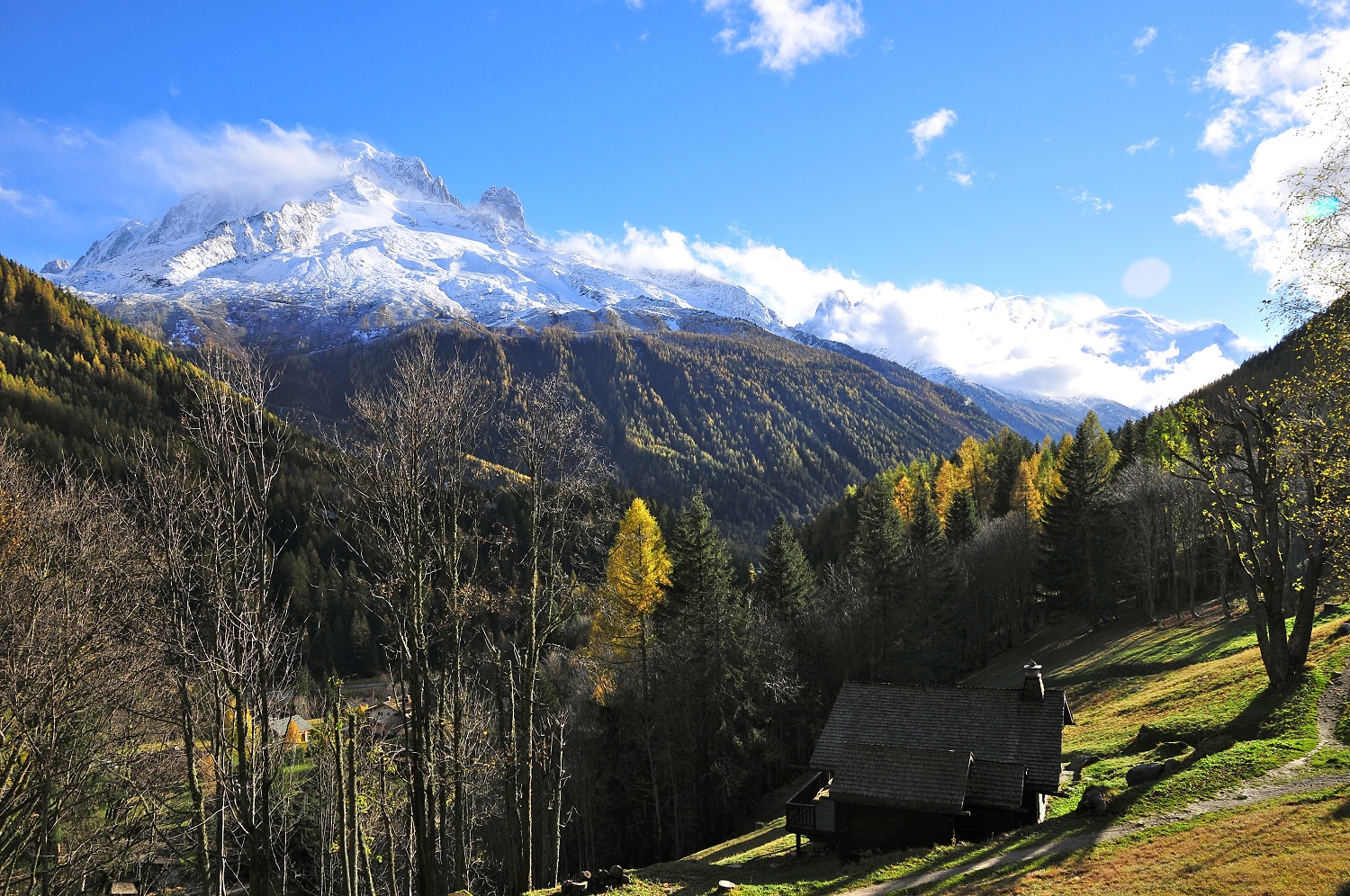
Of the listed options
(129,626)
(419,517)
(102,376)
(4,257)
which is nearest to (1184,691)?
(419,517)

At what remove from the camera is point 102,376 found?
96.4m

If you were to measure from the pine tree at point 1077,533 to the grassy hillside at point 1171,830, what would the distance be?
65.0ft

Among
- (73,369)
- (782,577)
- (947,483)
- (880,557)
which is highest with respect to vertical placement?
(73,369)

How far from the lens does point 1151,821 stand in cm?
1614

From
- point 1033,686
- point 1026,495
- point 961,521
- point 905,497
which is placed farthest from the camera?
point 905,497

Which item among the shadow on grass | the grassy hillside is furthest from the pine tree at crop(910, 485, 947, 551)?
the shadow on grass

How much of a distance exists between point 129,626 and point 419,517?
11132 mm

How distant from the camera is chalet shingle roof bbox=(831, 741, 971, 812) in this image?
20656mm

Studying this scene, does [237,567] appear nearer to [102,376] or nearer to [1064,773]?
[1064,773]

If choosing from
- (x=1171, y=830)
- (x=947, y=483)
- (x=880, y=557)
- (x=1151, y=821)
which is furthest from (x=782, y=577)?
(x=947, y=483)

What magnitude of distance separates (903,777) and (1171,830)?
25.5 feet

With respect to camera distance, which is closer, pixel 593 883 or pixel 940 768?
pixel 593 883

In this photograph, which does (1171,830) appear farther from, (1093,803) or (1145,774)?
(1145,774)

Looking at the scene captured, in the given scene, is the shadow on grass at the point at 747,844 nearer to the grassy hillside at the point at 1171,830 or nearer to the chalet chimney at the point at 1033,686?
the grassy hillside at the point at 1171,830
